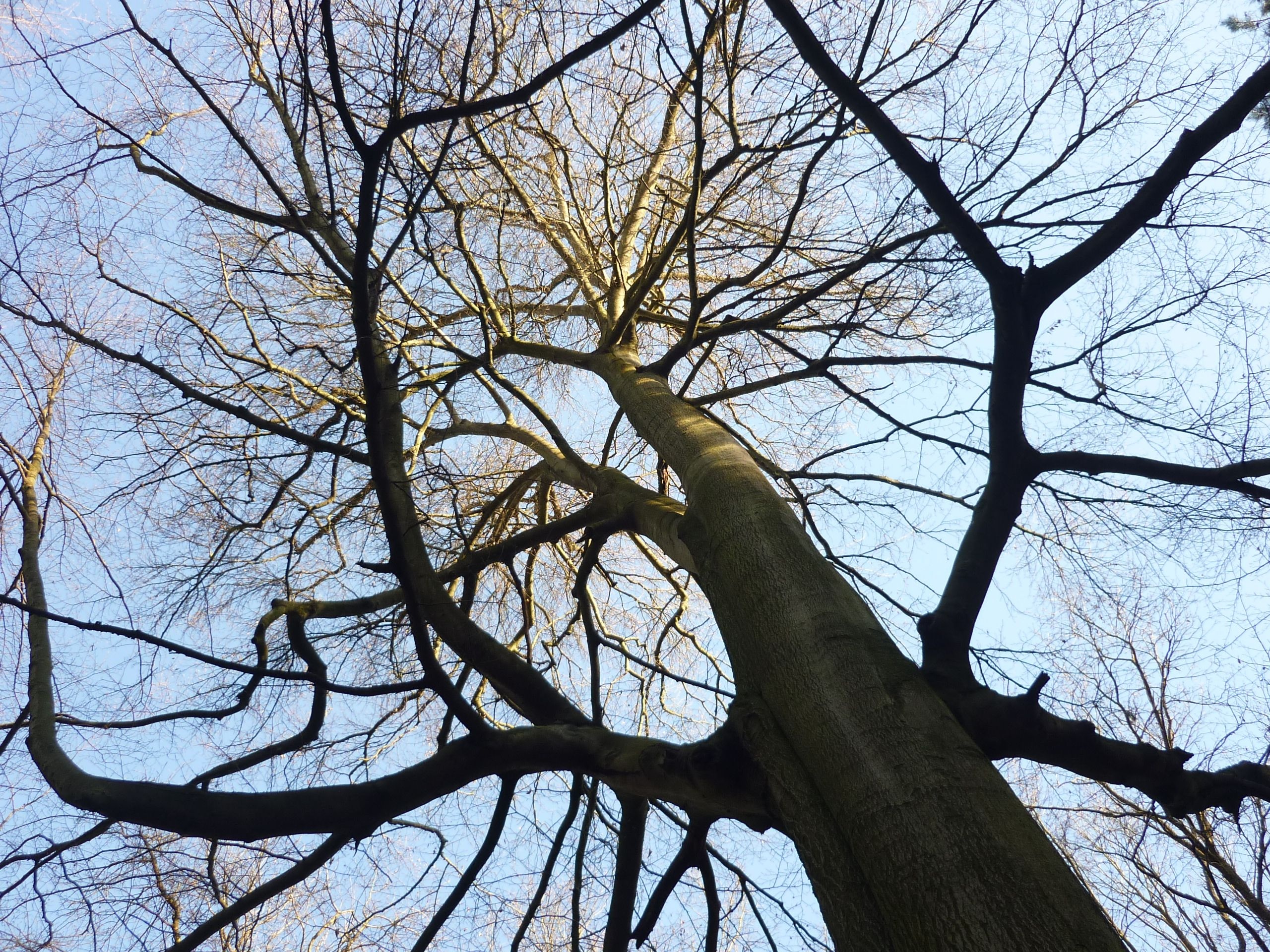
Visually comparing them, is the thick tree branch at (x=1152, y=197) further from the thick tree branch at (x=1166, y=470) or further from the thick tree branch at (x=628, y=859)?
the thick tree branch at (x=628, y=859)

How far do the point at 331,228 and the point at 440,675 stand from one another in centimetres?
172

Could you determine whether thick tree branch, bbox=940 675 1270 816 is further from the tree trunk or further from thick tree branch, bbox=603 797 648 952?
thick tree branch, bbox=603 797 648 952

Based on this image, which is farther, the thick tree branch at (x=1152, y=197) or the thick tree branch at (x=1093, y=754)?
the thick tree branch at (x=1152, y=197)

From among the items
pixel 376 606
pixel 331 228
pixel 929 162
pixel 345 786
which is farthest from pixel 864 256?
Result: pixel 345 786

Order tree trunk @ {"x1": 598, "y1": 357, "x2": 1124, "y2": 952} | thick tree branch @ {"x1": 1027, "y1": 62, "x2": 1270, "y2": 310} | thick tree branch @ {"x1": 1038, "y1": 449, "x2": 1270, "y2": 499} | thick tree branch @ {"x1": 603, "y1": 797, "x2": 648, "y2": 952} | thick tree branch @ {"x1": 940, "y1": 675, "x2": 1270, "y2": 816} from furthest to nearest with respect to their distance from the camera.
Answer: thick tree branch @ {"x1": 603, "y1": 797, "x2": 648, "y2": 952} → thick tree branch @ {"x1": 1038, "y1": 449, "x2": 1270, "y2": 499} → thick tree branch @ {"x1": 1027, "y1": 62, "x2": 1270, "y2": 310} → thick tree branch @ {"x1": 940, "y1": 675, "x2": 1270, "y2": 816} → tree trunk @ {"x1": 598, "y1": 357, "x2": 1124, "y2": 952}

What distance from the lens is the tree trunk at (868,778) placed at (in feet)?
4.23

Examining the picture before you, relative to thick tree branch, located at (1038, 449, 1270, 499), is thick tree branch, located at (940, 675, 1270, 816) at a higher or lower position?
lower

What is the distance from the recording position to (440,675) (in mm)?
2070

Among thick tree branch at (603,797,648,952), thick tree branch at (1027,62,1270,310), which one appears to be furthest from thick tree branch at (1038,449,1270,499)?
thick tree branch at (603,797,648,952)

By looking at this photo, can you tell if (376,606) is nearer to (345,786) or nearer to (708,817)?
(345,786)

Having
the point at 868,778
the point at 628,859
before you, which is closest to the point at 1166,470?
the point at 868,778

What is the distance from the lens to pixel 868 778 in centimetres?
153

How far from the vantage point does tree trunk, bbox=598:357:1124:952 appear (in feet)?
4.23

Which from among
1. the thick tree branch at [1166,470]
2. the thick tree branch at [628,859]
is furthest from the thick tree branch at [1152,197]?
the thick tree branch at [628,859]
